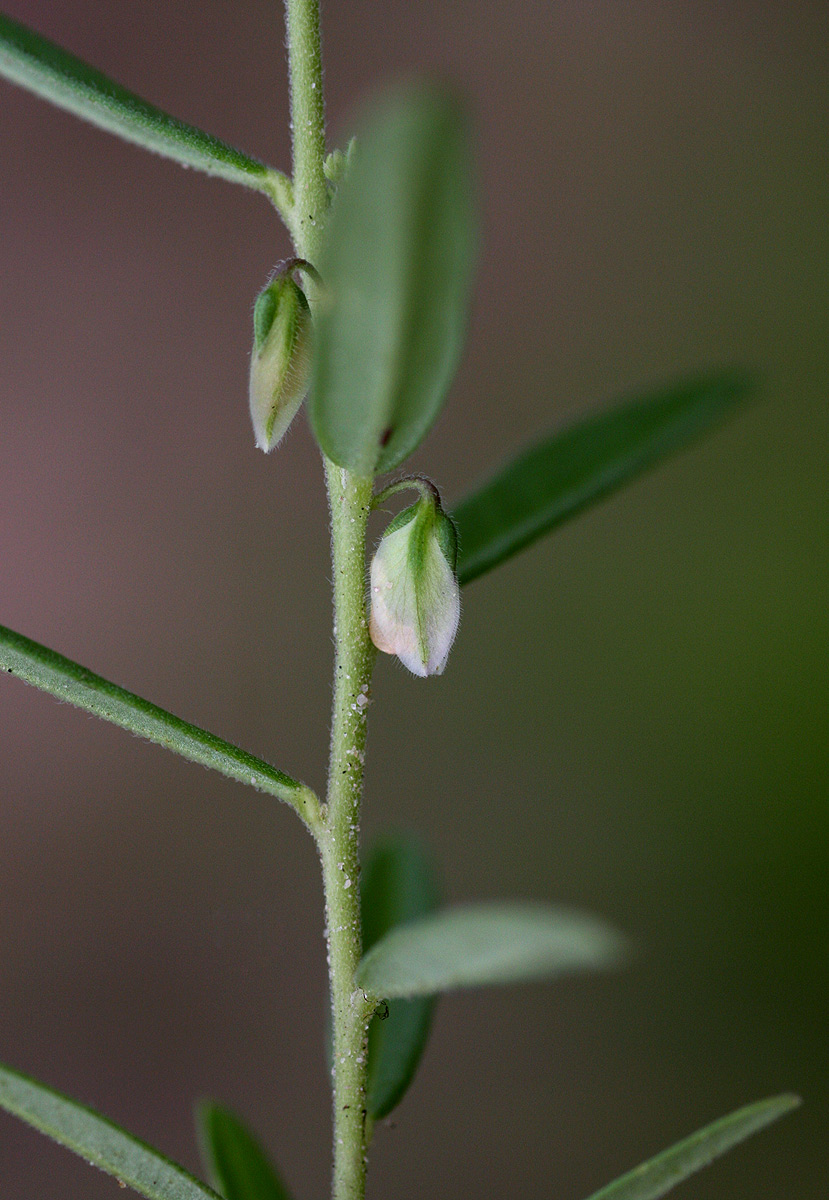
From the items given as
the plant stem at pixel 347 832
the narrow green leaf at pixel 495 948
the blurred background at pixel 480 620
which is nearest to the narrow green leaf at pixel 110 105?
the plant stem at pixel 347 832

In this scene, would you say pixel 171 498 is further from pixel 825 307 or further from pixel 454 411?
pixel 825 307

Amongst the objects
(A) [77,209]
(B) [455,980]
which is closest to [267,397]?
(B) [455,980]

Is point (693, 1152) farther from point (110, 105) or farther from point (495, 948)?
point (110, 105)

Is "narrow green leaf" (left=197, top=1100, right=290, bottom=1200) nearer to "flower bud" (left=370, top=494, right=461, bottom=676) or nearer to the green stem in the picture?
"flower bud" (left=370, top=494, right=461, bottom=676)

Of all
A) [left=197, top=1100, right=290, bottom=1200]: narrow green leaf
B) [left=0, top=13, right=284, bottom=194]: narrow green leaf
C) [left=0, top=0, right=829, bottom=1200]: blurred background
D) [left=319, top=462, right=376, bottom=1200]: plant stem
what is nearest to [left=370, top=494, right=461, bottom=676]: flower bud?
[left=319, top=462, right=376, bottom=1200]: plant stem

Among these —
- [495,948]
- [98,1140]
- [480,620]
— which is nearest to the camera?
[495,948]

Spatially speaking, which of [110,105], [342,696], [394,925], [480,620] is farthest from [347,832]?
[480,620]
